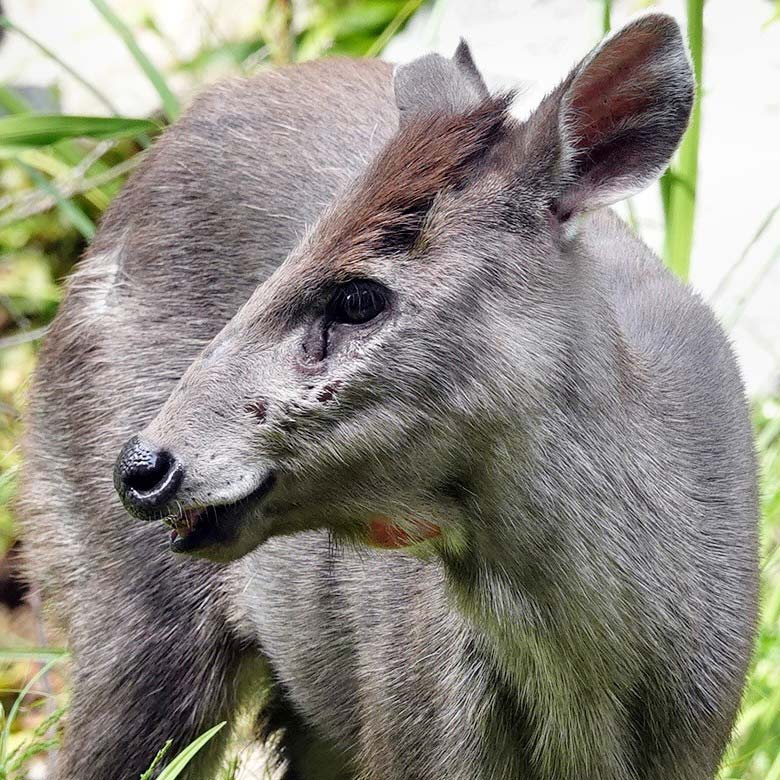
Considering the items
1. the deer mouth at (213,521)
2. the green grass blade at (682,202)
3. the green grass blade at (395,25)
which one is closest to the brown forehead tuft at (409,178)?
the deer mouth at (213,521)

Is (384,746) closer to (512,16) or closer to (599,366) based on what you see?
(599,366)

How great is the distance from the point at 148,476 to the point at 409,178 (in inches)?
26.8

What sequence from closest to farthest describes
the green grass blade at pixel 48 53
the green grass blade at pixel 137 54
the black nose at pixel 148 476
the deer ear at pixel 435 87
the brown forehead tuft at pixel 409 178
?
the black nose at pixel 148 476 → the brown forehead tuft at pixel 409 178 → the deer ear at pixel 435 87 → the green grass blade at pixel 48 53 → the green grass blade at pixel 137 54

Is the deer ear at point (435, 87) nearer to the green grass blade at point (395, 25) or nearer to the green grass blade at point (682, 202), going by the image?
the green grass blade at point (682, 202)

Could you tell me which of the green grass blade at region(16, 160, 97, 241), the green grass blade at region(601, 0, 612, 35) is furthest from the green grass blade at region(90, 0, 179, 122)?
the green grass blade at region(601, 0, 612, 35)

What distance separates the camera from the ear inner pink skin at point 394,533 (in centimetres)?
269

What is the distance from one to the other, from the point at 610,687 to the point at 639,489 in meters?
0.38

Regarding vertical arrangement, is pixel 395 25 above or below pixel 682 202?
above

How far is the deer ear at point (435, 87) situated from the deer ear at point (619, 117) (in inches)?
9.8

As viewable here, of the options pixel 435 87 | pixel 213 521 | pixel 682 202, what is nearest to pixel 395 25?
pixel 682 202

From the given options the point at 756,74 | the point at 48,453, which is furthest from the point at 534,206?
the point at 756,74

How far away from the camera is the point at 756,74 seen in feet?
18.7

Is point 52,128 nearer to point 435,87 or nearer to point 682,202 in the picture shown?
point 435,87

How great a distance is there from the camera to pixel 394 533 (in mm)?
2721
